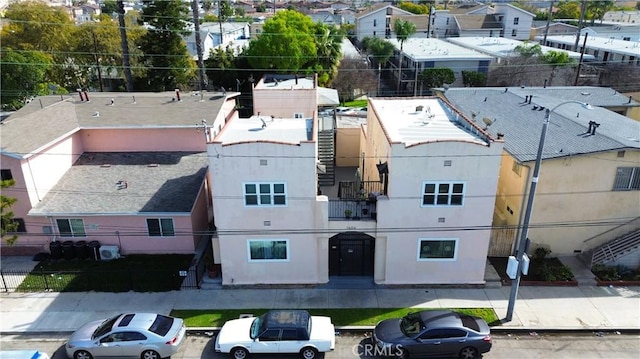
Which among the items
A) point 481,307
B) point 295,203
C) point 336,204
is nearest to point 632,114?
point 481,307

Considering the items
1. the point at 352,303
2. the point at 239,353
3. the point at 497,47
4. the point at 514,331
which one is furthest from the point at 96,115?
the point at 497,47

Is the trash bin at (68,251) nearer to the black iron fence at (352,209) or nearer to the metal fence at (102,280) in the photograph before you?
the metal fence at (102,280)

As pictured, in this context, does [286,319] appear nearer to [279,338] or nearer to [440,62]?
[279,338]

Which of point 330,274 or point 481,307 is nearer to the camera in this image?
point 481,307

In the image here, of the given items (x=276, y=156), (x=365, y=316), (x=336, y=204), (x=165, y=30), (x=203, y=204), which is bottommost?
(x=365, y=316)

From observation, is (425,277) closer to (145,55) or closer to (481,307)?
(481,307)

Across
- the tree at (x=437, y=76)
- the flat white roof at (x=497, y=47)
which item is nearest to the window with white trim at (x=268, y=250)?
the tree at (x=437, y=76)
